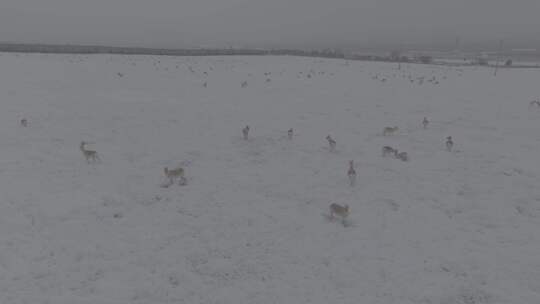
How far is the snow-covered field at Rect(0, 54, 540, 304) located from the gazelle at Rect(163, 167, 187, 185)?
1.24ft

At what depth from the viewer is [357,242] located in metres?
10.0

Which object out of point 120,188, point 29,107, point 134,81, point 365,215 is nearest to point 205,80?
point 134,81

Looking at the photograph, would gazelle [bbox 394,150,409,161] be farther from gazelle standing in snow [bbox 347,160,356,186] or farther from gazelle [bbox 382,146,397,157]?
gazelle standing in snow [bbox 347,160,356,186]

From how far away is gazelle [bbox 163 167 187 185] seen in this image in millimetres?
12695

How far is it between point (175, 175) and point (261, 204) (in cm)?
278

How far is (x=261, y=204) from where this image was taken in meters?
11.9

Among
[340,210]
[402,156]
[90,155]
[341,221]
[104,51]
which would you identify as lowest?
[341,221]

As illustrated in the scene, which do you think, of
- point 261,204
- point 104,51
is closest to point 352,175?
point 261,204

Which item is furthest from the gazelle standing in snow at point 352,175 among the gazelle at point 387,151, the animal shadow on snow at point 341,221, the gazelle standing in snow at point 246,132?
the gazelle standing in snow at point 246,132

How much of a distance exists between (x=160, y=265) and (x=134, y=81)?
2397 centimetres

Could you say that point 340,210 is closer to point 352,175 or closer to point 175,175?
point 352,175

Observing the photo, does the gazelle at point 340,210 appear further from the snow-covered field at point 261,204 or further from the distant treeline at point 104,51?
the distant treeline at point 104,51

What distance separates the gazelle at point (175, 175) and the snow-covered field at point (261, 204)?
38 centimetres

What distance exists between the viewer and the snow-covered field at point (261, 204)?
27.9 feet
